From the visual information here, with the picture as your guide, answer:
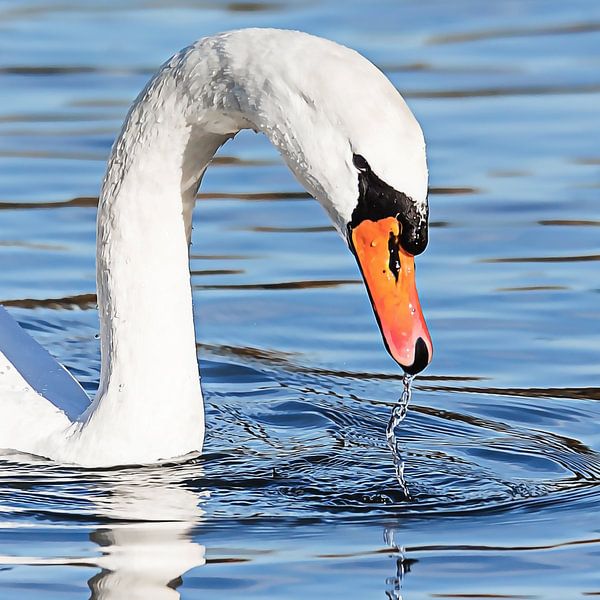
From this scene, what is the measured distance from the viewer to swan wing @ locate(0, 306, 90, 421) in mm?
8070

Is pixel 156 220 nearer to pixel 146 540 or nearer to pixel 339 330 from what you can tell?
pixel 146 540

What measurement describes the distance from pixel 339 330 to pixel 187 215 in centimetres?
228

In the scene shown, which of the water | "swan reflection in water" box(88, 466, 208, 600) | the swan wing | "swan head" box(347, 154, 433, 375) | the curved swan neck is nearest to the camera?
"swan reflection in water" box(88, 466, 208, 600)

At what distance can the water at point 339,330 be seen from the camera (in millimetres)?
6906

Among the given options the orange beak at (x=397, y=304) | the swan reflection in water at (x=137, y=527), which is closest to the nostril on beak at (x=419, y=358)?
the orange beak at (x=397, y=304)

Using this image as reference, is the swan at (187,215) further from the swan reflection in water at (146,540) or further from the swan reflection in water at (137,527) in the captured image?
the swan reflection in water at (146,540)

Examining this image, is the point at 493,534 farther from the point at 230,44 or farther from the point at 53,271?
the point at 53,271

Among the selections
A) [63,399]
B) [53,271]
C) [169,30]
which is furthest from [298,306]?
[169,30]

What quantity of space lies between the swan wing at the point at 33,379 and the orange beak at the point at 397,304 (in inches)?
61.9

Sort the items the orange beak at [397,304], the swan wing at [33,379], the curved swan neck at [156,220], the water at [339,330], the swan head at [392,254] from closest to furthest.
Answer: the swan head at [392,254] < the water at [339,330] < the orange beak at [397,304] < the curved swan neck at [156,220] < the swan wing at [33,379]

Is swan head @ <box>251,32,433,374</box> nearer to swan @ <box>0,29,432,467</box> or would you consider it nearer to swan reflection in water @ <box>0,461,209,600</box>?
swan @ <box>0,29,432,467</box>

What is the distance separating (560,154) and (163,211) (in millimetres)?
5214

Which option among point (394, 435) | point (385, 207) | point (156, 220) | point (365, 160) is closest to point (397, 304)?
point (385, 207)

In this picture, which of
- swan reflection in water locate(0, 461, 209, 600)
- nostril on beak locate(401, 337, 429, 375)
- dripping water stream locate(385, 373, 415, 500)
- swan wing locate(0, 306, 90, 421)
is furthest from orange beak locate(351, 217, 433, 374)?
swan wing locate(0, 306, 90, 421)
